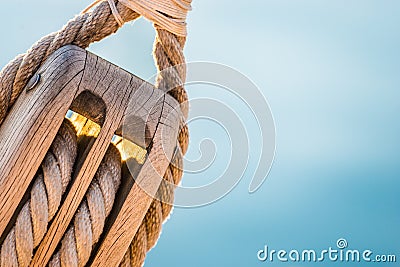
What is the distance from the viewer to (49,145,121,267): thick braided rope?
4.95ft

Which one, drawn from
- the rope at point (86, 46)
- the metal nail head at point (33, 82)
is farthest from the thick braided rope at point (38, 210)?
the metal nail head at point (33, 82)

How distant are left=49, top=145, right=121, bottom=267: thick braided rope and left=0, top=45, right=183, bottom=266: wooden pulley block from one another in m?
0.02

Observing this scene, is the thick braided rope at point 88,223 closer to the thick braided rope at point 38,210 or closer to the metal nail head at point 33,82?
the thick braided rope at point 38,210

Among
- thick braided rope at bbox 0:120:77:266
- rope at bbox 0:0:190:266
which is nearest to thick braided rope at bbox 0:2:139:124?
rope at bbox 0:0:190:266

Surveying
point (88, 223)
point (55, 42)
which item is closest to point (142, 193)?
point (88, 223)

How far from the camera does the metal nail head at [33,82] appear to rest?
1.52 metres

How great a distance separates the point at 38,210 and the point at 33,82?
0.27 metres

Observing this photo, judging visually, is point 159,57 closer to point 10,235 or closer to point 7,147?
point 7,147

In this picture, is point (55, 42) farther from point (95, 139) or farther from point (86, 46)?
point (95, 139)

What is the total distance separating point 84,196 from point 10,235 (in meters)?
0.17

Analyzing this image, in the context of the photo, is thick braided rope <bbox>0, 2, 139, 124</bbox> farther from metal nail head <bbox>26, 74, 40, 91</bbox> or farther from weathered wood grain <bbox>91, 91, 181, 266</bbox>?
weathered wood grain <bbox>91, 91, 181, 266</bbox>

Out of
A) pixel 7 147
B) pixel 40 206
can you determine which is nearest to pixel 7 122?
pixel 7 147

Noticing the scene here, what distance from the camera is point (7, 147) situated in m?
1.47

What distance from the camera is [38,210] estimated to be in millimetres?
1479
